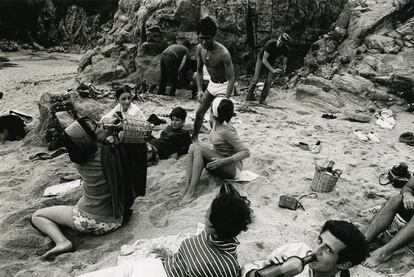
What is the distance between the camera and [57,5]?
891 inches

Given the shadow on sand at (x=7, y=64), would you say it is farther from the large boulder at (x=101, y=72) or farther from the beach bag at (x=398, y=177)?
the beach bag at (x=398, y=177)

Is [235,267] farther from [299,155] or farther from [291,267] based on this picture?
[299,155]

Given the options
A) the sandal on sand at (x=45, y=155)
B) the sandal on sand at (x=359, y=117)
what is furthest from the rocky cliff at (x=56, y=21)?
the sandal on sand at (x=359, y=117)

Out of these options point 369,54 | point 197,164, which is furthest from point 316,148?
point 369,54

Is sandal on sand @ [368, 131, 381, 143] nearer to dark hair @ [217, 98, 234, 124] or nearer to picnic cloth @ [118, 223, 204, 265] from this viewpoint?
dark hair @ [217, 98, 234, 124]

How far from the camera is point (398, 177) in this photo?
471 centimetres

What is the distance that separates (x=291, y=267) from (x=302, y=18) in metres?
10.1

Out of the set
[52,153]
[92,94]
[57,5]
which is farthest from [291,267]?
[57,5]

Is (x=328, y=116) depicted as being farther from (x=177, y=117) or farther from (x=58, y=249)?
(x=58, y=249)

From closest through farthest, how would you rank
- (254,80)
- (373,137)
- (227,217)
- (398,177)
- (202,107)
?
(227,217)
(398,177)
(202,107)
(373,137)
(254,80)

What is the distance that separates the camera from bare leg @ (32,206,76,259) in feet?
11.1

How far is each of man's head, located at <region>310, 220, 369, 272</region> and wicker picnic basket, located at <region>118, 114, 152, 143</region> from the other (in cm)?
201

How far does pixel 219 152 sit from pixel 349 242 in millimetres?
2365

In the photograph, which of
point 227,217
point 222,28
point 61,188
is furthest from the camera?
point 222,28
